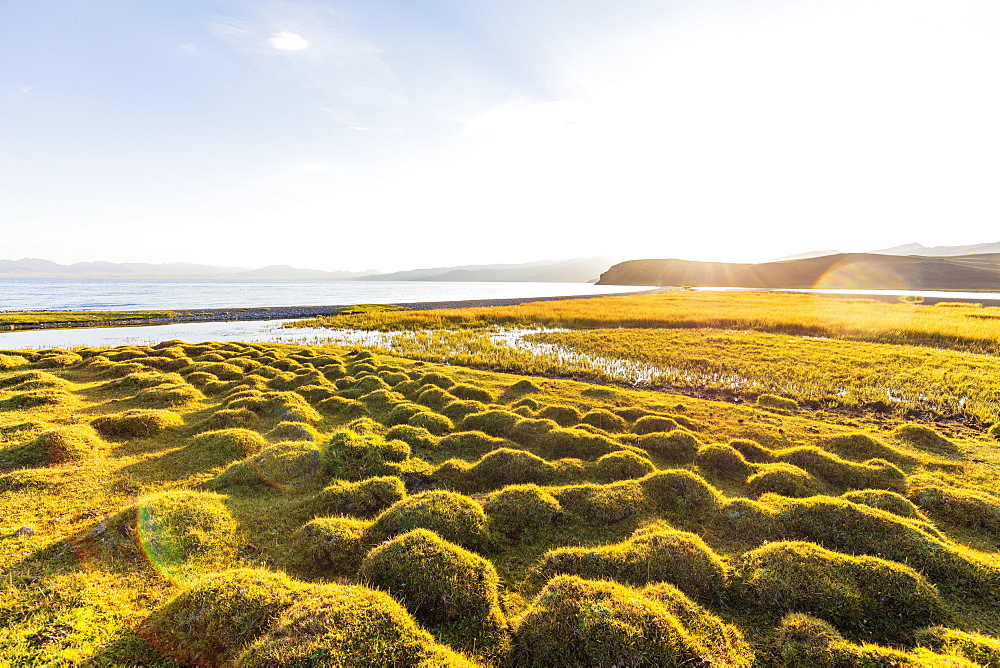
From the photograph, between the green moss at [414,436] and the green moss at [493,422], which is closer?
the green moss at [414,436]

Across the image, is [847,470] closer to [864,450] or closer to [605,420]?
[864,450]

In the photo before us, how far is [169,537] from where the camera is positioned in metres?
8.52

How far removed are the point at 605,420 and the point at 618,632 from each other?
11515 millimetres

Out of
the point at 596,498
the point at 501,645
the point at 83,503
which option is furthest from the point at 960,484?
the point at 83,503

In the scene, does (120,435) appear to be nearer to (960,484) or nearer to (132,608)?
(132,608)

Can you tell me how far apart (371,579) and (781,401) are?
72.5 feet

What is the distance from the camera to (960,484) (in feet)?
40.2

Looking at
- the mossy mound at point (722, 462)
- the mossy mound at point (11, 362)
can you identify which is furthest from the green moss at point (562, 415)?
the mossy mound at point (11, 362)

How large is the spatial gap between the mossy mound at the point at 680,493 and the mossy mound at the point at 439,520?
16.4 ft

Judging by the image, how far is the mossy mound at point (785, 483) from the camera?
11570 mm

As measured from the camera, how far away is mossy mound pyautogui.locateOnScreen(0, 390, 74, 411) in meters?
17.2

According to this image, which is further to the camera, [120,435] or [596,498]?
[120,435]

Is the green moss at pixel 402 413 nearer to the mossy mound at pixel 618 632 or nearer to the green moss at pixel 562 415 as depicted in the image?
the green moss at pixel 562 415

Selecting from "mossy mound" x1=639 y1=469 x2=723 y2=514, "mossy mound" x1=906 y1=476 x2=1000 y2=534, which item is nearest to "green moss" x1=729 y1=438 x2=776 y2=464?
"mossy mound" x1=906 y1=476 x2=1000 y2=534
